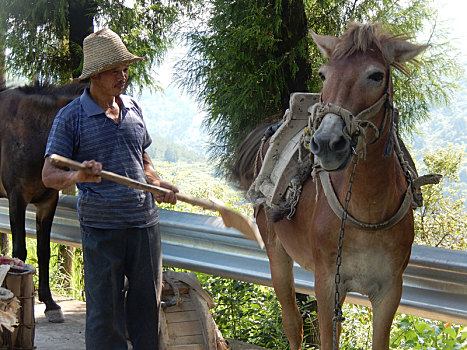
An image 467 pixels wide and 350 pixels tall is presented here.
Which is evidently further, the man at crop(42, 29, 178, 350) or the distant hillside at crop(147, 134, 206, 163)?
the distant hillside at crop(147, 134, 206, 163)

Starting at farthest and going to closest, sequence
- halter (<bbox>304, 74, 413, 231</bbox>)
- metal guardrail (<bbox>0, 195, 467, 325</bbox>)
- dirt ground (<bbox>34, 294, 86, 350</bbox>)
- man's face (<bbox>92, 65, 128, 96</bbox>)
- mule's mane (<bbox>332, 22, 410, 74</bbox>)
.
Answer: dirt ground (<bbox>34, 294, 86, 350</bbox>) → metal guardrail (<bbox>0, 195, 467, 325</bbox>) → man's face (<bbox>92, 65, 128, 96</bbox>) → mule's mane (<bbox>332, 22, 410, 74</bbox>) → halter (<bbox>304, 74, 413, 231</bbox>)

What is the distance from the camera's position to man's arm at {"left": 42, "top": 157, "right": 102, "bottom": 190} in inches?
105

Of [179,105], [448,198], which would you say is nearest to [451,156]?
[448,198]

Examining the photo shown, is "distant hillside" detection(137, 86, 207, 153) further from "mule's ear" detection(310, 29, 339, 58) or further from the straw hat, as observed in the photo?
"mule's ear" detection(310, 29, 339, 58)

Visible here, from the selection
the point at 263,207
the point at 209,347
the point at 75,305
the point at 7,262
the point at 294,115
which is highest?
the point at 294,115

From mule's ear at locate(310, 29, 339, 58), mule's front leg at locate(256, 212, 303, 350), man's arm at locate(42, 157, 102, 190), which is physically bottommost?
mule's front leg at locate(256, 212, 303, 350)

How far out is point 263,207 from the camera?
14.4 feet

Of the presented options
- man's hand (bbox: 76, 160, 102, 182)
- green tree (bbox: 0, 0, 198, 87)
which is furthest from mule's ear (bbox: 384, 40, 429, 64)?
green tree (bbox: 0, 0, 198, 87)

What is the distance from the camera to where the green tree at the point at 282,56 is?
5719 millimetres

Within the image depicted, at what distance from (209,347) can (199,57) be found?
3.39 m

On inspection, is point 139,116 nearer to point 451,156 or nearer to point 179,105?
point 451,156

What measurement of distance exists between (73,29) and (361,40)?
14.9 ft

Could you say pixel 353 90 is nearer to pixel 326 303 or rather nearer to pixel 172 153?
pixel 326 303

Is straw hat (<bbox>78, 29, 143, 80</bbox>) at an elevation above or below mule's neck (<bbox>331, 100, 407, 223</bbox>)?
above
